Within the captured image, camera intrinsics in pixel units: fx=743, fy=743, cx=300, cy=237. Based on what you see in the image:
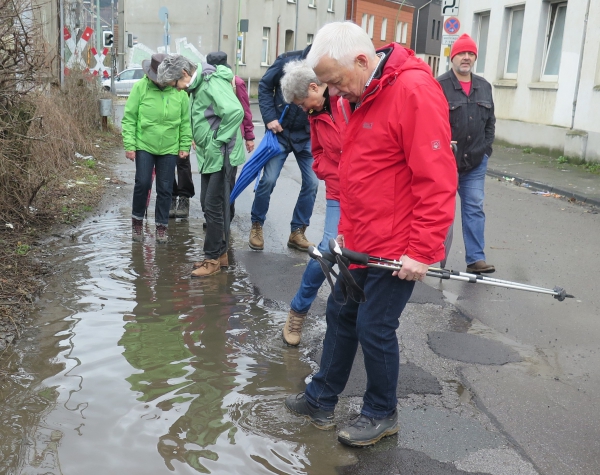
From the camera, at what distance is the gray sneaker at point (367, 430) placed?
139 inches

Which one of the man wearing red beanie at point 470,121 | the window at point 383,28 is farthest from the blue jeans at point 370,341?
the window at point 383,28

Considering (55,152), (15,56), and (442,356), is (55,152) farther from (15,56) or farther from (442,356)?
(442,356)

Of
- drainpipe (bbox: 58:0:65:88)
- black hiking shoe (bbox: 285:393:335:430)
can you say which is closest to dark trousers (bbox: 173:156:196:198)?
drainpipe (bbox: 58:0:65:88)

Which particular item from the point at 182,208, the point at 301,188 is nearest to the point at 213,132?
the point at 301,188

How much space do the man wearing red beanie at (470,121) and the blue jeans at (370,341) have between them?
11.0ft

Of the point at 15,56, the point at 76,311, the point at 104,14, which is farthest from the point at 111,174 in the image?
the point at 104,14

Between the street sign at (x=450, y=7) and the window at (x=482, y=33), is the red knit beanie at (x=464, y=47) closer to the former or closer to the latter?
the street sign at (x=450, y=7)

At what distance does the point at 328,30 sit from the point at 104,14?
61.3 meters

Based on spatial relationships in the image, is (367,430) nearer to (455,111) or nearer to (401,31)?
(455,111)

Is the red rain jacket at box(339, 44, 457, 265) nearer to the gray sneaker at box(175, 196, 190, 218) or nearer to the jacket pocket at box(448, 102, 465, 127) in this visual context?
the jacket pocket at box(448, 102, 465, 127)

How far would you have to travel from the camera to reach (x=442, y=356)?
188 inches

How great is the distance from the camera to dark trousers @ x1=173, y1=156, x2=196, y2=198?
8789mm

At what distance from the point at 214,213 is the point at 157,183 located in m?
1.27

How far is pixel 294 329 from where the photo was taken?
4887 mm
